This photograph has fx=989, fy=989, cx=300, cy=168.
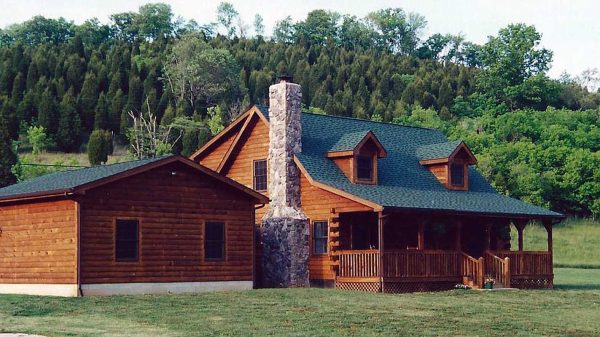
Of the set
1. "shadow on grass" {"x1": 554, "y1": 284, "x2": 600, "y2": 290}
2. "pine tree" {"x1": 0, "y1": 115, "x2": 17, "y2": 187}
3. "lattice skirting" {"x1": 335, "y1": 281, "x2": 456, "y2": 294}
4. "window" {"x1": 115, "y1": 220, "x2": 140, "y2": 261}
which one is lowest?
"shadow on grass" {"x1": 554, "y1": 284, "x2": 600, "y2": 290}

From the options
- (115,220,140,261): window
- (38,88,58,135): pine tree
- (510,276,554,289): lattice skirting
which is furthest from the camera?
(38,88,58,135): pine tree

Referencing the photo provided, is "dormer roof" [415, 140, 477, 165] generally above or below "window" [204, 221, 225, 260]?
above

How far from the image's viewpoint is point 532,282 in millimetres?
36781

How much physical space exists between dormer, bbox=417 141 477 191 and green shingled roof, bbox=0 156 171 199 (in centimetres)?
1284

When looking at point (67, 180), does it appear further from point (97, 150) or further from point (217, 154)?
point (97, 150)

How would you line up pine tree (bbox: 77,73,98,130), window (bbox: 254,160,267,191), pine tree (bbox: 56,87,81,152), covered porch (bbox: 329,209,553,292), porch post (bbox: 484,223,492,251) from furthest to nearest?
pine tree (bbox: 77,73,98,130) → pine tree (bbox: 56,87,81,152) → porch post (bbox: 484,223,492,251) → window (bbox: 254,160,267,191) → covered porch (bbox: 329,209,553,292)

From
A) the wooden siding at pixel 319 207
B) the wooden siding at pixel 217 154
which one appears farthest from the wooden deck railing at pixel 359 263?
the wooden siding at pixel 217 154

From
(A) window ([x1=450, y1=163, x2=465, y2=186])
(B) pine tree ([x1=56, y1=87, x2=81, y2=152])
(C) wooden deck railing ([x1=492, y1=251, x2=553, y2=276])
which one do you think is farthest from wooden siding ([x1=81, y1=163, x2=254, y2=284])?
(B) pine tree ([x1=56, y1=87, x2=81, y2=152])

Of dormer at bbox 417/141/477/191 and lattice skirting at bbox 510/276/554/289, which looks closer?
lattice skirting at bbox 510/276/554/289

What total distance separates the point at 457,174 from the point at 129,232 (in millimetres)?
15119

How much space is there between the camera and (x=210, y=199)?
102 feet

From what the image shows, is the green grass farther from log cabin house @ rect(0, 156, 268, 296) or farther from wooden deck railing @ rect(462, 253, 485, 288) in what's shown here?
log cabin house @ rect(0, 156, 268, 296)

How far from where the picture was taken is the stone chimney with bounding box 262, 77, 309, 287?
Answer: 34188 millimetres

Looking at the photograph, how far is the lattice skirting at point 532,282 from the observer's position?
36.3m
